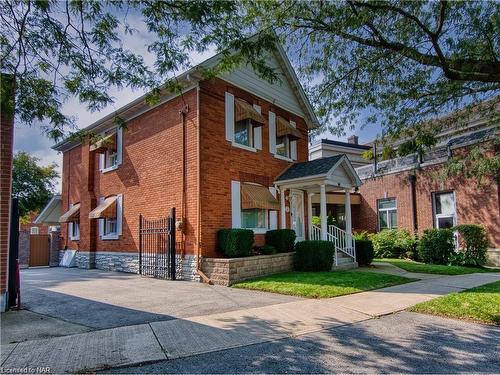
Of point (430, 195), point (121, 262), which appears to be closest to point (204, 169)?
point (121, 262)

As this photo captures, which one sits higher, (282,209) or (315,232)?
(282,209)

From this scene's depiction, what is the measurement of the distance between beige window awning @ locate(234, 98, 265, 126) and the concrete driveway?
6129mm

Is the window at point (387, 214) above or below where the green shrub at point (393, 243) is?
above

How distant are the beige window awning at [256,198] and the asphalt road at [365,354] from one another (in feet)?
24.1

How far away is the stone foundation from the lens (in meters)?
12.3

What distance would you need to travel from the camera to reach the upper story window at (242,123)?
13.6 meters

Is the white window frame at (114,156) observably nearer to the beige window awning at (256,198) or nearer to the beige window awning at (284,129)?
the beige window awning at (256,198)

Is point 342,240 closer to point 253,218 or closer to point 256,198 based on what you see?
point 253,218

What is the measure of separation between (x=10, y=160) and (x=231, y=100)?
25.7ft

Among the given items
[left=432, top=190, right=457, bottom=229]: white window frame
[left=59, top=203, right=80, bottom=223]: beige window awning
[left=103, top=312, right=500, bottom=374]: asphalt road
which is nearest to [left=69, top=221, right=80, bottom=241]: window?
[left=59, top=203, right=80, bottom=223]: beige window awning

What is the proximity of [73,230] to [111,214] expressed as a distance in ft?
18.2

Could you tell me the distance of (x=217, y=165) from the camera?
42.1 ft

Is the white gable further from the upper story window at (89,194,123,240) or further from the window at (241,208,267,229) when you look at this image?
the upper story window at (89,194,123,240)

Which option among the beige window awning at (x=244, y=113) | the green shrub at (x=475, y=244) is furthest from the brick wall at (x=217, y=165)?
the green shrub at (x=475, y=244)
